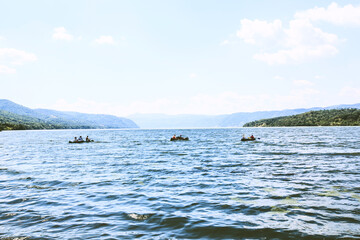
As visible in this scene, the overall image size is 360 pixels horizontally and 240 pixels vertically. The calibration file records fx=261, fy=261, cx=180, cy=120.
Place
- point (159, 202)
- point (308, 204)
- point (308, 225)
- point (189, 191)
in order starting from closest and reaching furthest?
point (308, 225) → point (308, 204) → point (159, 202) → point (189, 191)

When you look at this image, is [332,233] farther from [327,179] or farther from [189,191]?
[327,179]

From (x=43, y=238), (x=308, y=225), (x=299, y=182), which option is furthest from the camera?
(x=299, y=182)

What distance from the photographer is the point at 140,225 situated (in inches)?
481

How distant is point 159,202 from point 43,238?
678 centimetres

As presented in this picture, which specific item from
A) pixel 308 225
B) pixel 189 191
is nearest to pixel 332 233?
pixel 308 225

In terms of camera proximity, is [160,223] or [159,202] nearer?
[160,223]

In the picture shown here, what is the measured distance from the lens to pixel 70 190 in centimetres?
1934

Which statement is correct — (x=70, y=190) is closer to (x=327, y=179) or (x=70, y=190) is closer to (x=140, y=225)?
(x=140, y=225)

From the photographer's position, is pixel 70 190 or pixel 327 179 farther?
pixel 327 179

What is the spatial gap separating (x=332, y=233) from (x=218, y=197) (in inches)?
278

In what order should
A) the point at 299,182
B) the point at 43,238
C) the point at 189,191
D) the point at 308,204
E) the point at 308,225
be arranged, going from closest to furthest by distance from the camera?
the point at 43,238, the point at 308,225, the point at 308,204, the point at 189,191, the point at 299,182

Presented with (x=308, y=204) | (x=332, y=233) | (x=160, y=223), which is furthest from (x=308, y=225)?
(x=160, y=223)

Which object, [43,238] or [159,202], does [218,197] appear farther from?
[43,238]

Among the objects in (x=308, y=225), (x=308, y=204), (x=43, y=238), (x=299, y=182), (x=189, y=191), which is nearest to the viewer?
(x=43, y=238)
